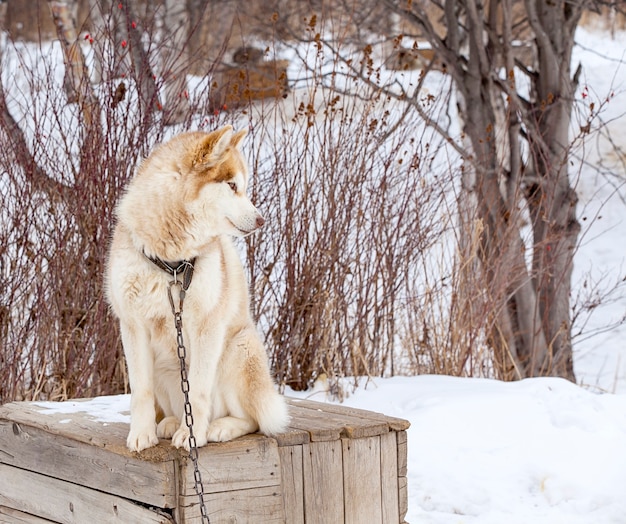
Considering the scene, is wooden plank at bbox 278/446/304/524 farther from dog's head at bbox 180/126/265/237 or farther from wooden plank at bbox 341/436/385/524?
dog's head at bbox 180/126/265/237

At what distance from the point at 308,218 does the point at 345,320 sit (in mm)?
729

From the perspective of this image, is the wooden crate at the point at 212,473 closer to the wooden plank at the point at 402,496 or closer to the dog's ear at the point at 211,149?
the wooden plank at the point at 402,496

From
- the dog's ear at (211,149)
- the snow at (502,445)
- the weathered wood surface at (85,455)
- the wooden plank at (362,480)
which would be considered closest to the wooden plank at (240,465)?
the weathered wood surface at (85,455)

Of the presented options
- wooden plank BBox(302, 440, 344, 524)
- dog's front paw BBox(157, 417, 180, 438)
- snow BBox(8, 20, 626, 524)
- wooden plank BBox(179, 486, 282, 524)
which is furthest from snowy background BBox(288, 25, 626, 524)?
dog's front paw BBox(157, 417, 180, 438)

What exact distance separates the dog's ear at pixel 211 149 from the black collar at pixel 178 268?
0.32m

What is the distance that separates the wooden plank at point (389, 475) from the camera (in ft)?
10.8

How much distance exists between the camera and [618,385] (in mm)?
8430

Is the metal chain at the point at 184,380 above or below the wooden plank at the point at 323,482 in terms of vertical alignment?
above

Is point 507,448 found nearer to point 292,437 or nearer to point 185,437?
point 292,437

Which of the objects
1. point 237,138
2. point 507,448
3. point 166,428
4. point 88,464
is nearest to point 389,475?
point 166,428

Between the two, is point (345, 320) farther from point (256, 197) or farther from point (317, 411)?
point (317, 411)

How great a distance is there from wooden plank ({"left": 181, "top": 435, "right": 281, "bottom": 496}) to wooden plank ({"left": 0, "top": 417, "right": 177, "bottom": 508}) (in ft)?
0.34

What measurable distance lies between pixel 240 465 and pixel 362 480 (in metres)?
0.53

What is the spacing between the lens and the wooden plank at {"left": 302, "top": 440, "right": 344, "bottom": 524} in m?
3.12
